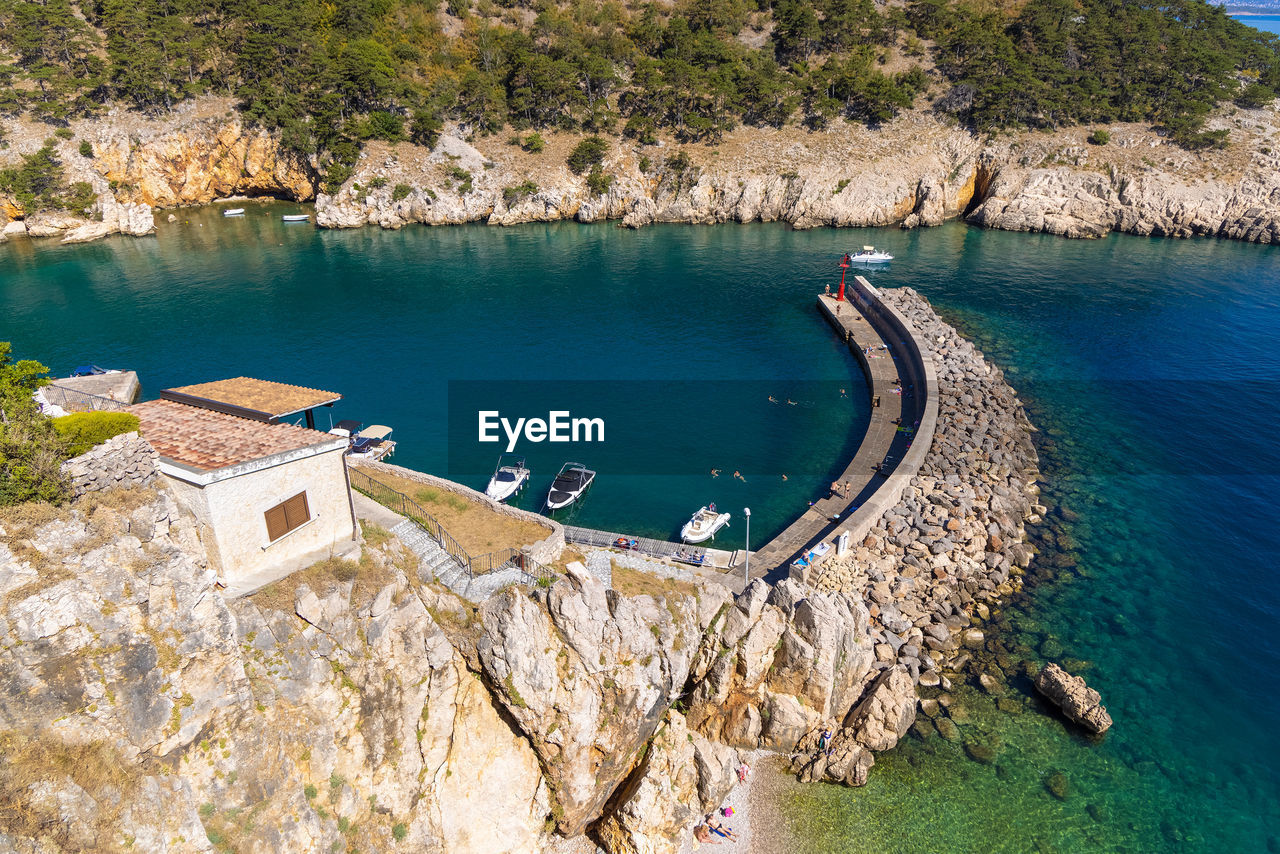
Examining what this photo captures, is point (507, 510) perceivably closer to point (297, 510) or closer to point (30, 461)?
point (297, 510)

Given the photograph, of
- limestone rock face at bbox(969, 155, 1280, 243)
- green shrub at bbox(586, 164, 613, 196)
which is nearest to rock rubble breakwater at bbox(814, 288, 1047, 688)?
limestone rock face at bbox(969, 155, 1280, 243)

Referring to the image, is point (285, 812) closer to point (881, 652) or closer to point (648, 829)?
point (648, 829)

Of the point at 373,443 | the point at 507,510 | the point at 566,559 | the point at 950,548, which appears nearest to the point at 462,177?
the point at 373,443

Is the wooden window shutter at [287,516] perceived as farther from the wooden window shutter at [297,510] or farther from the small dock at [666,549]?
the small dock at [666,549]

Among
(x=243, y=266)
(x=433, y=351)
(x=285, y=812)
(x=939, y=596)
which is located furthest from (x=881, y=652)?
(x=243, y=266)

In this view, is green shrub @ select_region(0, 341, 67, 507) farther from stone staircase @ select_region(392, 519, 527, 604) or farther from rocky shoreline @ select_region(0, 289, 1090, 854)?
stone staircase @ select_region(392, 519, 527, 604)

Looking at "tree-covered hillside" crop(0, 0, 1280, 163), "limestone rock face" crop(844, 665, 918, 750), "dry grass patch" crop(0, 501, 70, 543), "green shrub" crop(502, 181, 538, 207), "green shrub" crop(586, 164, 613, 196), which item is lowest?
"limestone rock face" crop(844, 665, 918, 750)
